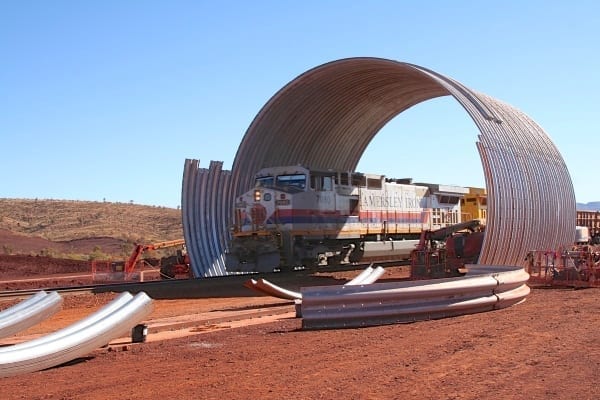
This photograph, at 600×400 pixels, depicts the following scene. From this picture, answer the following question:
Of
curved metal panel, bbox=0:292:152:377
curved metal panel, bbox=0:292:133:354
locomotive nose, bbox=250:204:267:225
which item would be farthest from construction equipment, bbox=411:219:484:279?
curved metal panel, bbox=0:292:152:377

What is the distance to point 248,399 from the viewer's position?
657cm

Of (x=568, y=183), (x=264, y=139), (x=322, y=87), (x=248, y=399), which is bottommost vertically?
(x=248, y=399)

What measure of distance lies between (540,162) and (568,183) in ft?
12.7

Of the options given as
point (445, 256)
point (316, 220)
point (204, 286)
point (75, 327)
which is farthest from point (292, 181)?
point (75, 327)

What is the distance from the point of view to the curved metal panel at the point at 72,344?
7.82 m

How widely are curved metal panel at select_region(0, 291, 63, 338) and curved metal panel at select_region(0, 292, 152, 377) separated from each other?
5.41 ft

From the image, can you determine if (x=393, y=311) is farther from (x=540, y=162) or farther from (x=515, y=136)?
(x=540, y=162)

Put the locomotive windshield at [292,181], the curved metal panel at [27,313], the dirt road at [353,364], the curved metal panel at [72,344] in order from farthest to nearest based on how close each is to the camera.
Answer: the locomotive windshield at [292,181]
the curved metal panel at [27,313]
the curved metal panel at [72,344]
the dirt road at [353,364]

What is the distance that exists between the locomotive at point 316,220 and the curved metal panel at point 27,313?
13175 millimetres

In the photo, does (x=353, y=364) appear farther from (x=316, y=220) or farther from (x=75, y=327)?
(x=316, y=220)

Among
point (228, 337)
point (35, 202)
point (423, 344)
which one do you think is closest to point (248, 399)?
point (423, 344)

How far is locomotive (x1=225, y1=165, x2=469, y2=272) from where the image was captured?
24.8 metres

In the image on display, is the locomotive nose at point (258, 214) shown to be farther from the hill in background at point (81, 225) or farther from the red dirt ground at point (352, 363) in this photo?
the hill in background at point (81, 225)

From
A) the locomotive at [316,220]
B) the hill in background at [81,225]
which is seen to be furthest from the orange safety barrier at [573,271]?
the hill in background at [81,225]
